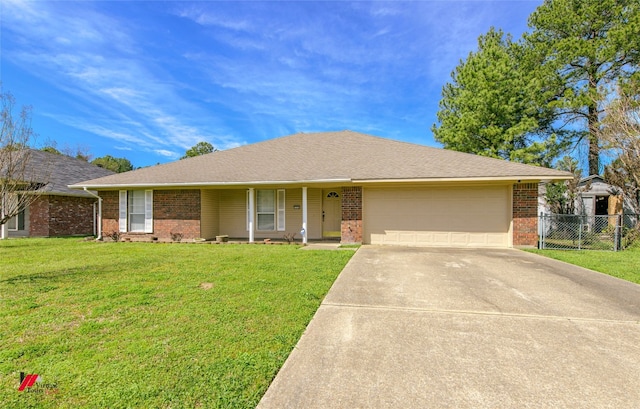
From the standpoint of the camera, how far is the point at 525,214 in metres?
10.1

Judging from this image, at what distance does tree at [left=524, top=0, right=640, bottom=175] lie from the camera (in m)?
15.1

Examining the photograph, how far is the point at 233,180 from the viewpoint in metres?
11.2

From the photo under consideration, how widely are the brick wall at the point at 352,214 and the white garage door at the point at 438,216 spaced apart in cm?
35

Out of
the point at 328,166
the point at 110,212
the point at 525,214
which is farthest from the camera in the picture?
the point at 110,212

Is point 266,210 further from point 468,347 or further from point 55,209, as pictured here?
point 55,209

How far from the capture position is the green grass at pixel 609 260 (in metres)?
6.55

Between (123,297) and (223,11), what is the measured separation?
9.18 metres

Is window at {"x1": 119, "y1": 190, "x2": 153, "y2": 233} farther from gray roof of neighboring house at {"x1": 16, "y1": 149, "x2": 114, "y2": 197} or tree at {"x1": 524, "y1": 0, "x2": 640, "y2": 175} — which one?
tree at {"x1": 524, "y1": 0, "x2": 640, "y2": 175}

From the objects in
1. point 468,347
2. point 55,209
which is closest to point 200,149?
point 55,209

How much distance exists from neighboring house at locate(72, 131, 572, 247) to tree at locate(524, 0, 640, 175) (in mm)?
9038

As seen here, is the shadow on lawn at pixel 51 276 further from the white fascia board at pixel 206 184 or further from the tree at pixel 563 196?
the tree at pixel 563 196

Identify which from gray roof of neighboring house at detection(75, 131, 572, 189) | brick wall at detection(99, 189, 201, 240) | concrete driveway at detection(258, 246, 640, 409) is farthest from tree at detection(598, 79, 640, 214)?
brick wall at detection(99, 189, 201, 240)

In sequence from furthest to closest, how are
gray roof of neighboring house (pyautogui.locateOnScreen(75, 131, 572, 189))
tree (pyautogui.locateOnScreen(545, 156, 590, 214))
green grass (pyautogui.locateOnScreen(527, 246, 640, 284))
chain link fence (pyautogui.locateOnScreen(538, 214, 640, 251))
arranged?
tree (pyautogui.locateOnScreen(545, 156, 590, 214)) → gray roof of neighboring house (pyautogui.locateOnScreen(75, 131, 572, 189)) → chain link fence (pyautogui.locateOnScreen(538, 214, 640, 251)) → green grass (pyautogui.locateOnScreen(527, 246, 640, 284))

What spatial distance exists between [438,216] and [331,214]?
170 inches
